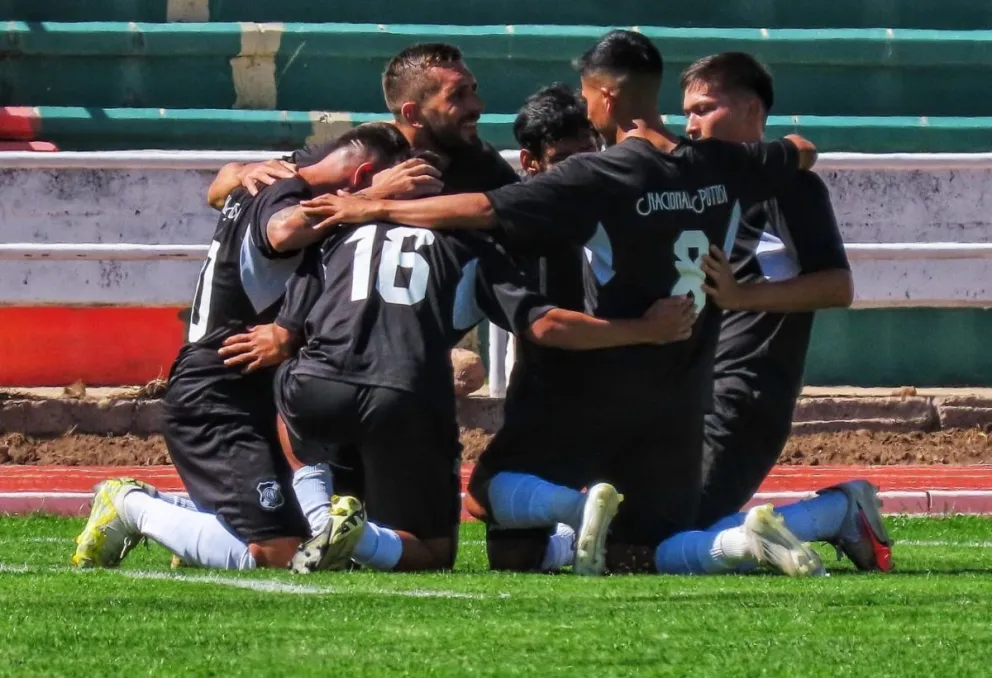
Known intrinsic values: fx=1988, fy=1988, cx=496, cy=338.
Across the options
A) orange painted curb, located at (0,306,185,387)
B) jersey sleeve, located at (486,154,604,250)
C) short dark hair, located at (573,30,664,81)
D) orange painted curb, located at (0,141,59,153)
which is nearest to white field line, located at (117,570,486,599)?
jersey sleeve, located at (486,154,604,250)

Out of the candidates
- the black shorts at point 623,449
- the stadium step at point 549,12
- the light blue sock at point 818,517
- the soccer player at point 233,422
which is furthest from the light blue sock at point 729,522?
the stadium step at point 549,12

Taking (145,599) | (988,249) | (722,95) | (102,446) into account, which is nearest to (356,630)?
(145,599)

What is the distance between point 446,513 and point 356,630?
1480mm

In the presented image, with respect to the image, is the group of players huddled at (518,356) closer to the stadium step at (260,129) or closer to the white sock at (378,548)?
the white sock at (378,548)

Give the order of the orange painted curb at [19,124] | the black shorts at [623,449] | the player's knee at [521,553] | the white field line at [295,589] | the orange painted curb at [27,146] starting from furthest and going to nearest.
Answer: the orange painted curb at [19,124], the orange painted curb at [27,146], the player's knee at [521,553], the black shorts at [623,449], the white field line at [295,589]

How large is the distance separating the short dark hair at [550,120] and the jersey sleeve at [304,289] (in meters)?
0.79

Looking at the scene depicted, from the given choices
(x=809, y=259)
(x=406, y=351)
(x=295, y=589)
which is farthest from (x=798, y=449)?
(x=295, y=589)

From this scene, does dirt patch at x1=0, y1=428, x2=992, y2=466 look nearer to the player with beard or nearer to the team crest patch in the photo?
the player with beard

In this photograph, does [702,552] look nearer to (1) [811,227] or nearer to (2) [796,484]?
(1) [811,227]

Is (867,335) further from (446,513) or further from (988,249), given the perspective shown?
(446,513)

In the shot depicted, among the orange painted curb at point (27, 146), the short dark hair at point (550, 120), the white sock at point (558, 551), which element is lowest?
the white sock at point (558, 551)

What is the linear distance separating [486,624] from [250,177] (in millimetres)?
2224

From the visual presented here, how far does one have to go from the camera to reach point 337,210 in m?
5.52

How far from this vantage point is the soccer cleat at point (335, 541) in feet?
16.9
